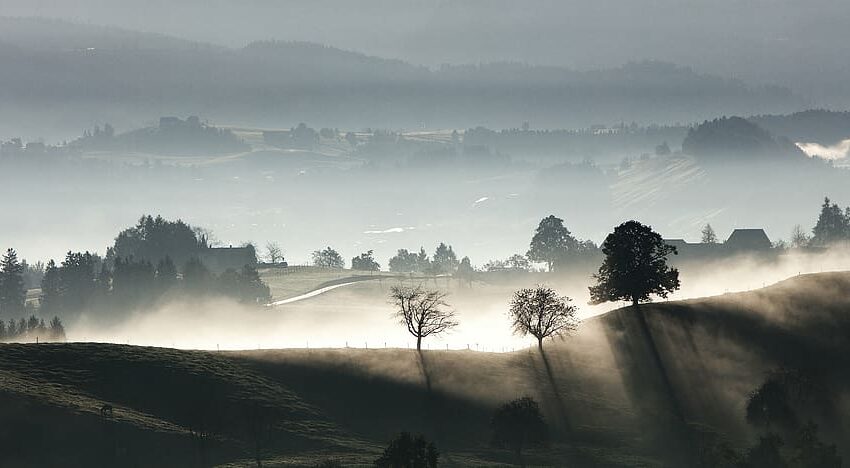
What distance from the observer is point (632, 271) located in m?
178

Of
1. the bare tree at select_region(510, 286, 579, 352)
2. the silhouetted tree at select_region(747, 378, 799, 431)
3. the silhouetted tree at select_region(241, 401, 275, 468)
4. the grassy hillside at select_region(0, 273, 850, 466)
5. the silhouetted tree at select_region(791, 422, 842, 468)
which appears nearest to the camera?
the silhouetted tree at select_region(791, 422, 842, 468)

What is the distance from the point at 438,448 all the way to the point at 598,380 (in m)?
33.7

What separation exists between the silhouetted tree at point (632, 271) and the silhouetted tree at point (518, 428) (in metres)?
46.7

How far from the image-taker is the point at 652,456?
136m

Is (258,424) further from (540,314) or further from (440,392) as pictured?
(540,314)

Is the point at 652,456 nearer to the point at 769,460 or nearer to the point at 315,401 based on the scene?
the point at 769,460

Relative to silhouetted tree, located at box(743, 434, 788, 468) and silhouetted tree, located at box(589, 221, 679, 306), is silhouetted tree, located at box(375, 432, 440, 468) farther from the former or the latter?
silhouetted tree, located at box(589, 221, 679, 306)

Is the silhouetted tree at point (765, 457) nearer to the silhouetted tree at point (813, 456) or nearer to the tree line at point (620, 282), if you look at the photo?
the silhouetted tree at point (813, 456)

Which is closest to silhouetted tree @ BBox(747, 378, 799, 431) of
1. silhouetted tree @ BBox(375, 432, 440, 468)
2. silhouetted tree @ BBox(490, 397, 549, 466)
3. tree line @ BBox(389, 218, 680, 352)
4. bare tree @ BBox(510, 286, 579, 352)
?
silhouetted tree @ BBox(490, 397, 549, 466)

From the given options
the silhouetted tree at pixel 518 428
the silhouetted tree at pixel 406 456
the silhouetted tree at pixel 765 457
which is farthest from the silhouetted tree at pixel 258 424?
the silhouetted tree at pixel 765 457

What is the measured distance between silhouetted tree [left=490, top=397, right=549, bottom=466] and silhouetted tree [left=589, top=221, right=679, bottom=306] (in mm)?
46714

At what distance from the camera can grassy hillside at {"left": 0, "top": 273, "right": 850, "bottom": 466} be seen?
12962 cm

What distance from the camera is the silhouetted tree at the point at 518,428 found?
132 m

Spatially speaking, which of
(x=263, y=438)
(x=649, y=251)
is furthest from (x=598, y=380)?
(x=263, y=438)
